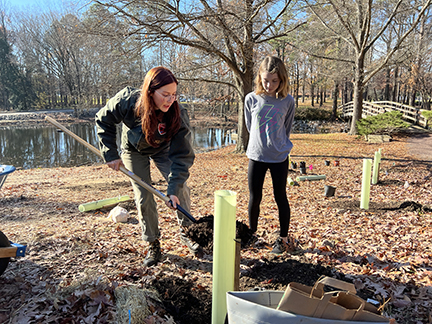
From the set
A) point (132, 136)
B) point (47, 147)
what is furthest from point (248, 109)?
point (47, 147)

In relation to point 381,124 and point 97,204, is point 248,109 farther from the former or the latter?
point 381,124

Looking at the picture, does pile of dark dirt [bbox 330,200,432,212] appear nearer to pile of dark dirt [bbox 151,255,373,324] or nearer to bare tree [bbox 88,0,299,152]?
pile of dark dirt [bbox 151,255,373,324]

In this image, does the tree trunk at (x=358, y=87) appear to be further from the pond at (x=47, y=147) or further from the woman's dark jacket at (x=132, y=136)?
the woman's dark jacket at (x=132, y=136)

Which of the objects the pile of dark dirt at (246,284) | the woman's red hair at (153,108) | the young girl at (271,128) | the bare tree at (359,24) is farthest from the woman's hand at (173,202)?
the bare tree at (359,24)

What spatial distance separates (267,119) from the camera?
3.12 meters

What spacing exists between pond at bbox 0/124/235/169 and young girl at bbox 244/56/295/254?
49.7 feet

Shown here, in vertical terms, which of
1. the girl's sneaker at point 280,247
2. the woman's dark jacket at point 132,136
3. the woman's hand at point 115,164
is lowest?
the girl's sneaker at point 280,247

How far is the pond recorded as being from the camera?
17.1 metres

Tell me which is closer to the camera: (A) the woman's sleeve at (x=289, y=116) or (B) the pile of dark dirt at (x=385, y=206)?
(A) the woman's sleeve at (x=289, y=116)

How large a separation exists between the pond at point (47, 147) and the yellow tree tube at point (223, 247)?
1594cm

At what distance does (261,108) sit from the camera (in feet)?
10.3

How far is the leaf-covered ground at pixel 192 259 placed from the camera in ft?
8.04

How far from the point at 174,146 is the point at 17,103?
2009 inches

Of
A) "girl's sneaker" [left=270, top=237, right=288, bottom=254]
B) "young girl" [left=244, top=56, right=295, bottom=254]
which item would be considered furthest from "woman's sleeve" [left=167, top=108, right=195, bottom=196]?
"girl's sneaker" [left=270, top=237, right=288, bottom=254]
